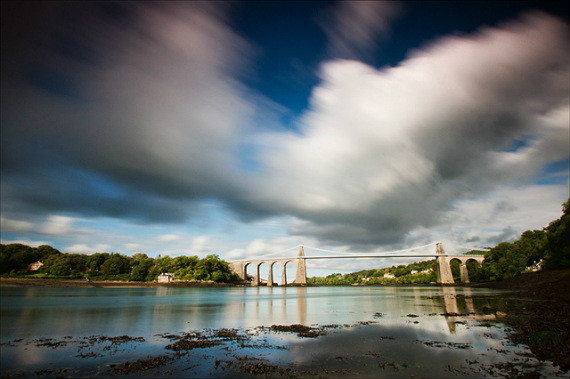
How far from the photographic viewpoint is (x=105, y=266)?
3538 inches

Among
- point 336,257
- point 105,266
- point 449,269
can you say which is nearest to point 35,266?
point 105,266

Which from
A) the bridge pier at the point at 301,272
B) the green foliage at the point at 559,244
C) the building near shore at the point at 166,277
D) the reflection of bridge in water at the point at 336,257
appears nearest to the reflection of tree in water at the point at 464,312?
the green foliage at the point at 559,244

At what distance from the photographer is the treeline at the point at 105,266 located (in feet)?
249

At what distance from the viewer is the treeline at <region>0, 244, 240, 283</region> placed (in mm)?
76000

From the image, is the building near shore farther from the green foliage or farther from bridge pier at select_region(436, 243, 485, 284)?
the green foliage

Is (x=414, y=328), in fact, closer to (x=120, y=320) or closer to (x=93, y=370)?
(x=93, y=370)

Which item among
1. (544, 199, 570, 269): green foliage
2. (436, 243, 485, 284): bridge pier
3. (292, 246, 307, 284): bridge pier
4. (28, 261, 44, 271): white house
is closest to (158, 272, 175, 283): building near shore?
(28, 261, 44, 271): white house

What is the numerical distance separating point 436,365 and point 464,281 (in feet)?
351

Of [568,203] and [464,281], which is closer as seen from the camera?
[568,203]

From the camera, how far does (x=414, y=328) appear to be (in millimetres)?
13430

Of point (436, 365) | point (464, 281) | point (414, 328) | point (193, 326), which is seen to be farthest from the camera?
point (464, 281)

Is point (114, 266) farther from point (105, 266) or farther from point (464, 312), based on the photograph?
point (464, 312)

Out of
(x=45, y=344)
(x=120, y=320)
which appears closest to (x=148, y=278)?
(x=120, y=320)

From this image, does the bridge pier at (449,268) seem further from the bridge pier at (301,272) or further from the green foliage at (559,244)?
the green foliage at (559,244)
